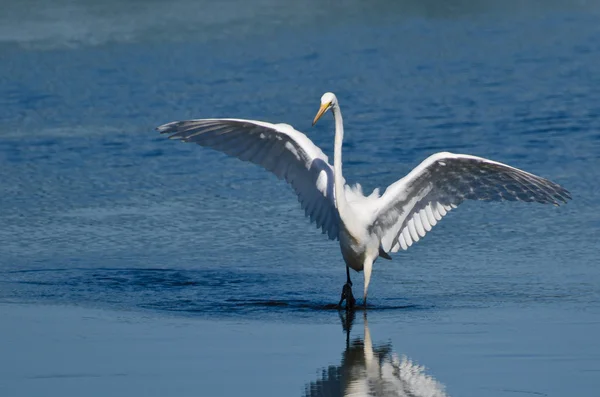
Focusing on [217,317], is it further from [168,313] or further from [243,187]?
[243,187]

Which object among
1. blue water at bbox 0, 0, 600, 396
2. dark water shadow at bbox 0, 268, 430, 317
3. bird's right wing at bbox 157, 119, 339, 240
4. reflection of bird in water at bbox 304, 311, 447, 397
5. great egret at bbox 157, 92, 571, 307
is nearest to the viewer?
reflection of bird in water at bbox 304, 311, 447, 397

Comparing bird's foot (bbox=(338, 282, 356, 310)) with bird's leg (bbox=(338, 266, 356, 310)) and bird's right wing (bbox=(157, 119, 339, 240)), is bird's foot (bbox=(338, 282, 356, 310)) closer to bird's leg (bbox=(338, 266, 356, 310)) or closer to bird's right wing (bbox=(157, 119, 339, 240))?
bird's leg (bbox=(338, 266, 356, 310))

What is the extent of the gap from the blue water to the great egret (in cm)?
34

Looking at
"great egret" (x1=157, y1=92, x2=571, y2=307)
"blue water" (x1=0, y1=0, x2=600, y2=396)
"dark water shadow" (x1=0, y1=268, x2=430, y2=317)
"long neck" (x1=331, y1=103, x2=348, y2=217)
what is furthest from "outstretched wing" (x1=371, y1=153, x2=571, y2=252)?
"dark water shadow" (x1=0, y1=268, x2=430, y2=317)

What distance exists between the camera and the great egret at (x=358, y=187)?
8070 millimetres

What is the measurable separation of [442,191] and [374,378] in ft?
8.51

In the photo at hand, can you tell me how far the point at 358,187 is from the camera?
8.78 meters

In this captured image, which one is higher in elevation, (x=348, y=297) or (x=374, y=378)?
(x=348, y=297)

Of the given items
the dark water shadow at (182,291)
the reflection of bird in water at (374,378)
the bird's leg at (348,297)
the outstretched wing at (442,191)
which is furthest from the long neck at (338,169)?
the reflection of bird in water at (374,378)

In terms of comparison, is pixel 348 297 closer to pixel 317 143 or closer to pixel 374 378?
pixel 374 378

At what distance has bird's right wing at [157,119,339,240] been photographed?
28.0ft

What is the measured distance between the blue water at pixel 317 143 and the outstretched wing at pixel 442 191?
1.27 ft

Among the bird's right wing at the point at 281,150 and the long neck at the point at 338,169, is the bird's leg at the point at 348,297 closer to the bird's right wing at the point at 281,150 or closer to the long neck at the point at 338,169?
the long neck at the point at 338,169

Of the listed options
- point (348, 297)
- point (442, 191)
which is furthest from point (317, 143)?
point (348, 297)
